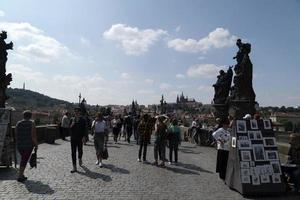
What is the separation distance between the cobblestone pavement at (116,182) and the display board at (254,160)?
330 mm

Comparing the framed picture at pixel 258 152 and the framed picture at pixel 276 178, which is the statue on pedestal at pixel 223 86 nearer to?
the framed picture at pixel 258 152

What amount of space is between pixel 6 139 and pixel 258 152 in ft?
23.5

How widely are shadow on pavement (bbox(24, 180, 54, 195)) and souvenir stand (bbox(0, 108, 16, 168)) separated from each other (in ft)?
7.15

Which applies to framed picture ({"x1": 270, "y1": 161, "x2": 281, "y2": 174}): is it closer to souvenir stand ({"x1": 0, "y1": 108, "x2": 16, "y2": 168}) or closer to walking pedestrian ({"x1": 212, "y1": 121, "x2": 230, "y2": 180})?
walking pedestrian ({"x1": 212, "y1": 121, "x2": 230, "y2": 180})

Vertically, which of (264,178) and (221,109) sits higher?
(221,109)

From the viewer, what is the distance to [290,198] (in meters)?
9.69

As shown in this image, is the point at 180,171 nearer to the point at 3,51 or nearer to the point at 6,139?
the point at 6,139

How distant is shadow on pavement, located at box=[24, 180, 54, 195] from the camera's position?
962 cm

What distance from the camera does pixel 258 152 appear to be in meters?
10.5

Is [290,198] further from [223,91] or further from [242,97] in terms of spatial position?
[223,91]

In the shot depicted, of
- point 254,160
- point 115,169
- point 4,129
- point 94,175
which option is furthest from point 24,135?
point 254,160

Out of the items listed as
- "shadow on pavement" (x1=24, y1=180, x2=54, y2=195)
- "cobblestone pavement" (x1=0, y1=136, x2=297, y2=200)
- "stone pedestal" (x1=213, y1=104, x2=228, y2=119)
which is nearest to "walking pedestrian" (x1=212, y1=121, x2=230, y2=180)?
"cobblestone pavement" (x1=0, y1=136, x2=297, y2=200)

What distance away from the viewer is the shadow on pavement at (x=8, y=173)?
11.4 m

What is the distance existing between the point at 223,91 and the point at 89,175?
14311 mm
